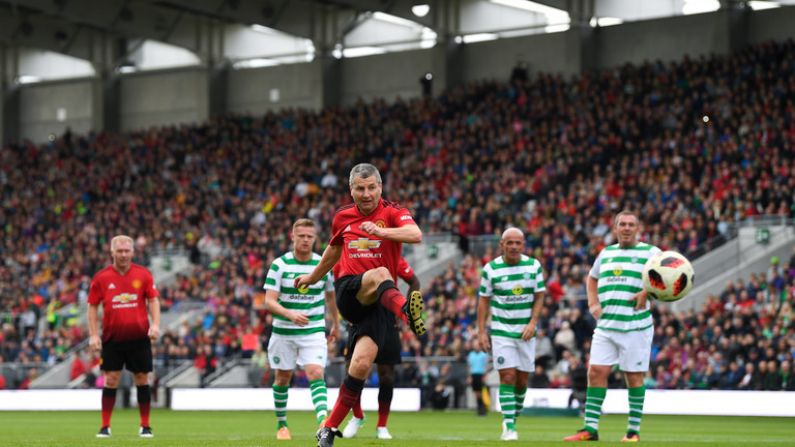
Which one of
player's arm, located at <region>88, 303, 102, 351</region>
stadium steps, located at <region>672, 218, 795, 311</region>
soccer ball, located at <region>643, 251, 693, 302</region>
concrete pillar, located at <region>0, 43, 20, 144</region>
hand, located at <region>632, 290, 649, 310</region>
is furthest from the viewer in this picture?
concrete pillar, located at <region>0, 43, 20, 144</region>

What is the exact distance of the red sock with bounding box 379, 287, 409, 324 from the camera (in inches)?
424

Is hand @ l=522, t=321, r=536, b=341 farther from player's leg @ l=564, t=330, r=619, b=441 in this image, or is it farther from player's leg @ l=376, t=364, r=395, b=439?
player's leg @ l=376, t=364, r=395, b=439

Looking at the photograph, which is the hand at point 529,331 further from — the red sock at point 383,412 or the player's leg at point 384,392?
the red sock at point 383,412

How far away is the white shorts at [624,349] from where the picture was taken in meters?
14.6

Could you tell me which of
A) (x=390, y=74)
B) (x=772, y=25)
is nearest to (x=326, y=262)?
(x=772, y=25)

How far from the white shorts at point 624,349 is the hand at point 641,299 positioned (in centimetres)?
30

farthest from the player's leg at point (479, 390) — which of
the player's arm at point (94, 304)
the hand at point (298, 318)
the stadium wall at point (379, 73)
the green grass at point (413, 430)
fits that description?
the stadium wall at point (379, 73)

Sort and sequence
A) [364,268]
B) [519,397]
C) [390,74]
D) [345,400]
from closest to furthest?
1. [345,400]
2. [364,268]
3. [519,397]
4. [390,74]

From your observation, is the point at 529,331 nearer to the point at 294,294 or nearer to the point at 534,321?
the point at 534,321

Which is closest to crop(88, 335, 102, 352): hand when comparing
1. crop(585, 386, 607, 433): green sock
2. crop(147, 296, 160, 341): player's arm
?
crop(147, 296, 160, 341): player's arm

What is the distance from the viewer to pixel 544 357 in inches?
1123

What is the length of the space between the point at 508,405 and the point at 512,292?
1.29m

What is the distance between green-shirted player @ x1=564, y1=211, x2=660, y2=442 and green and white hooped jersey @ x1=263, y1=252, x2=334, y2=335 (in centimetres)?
320

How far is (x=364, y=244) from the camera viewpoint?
11.5m
